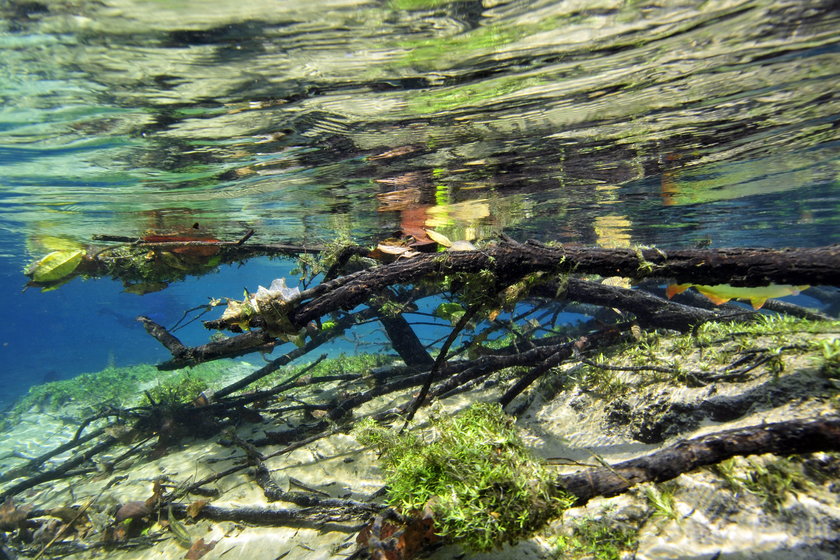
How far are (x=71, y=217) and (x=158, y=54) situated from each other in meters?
12.0

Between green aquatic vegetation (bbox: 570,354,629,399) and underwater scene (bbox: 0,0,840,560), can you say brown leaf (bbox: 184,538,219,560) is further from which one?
green aquatic vegetation (bbox: 570,354,629,399)

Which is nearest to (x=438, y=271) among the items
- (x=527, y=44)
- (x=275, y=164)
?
(x=527, y=44)

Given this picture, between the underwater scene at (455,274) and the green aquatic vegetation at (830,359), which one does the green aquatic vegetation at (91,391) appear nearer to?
the underwater scene at (455,274)

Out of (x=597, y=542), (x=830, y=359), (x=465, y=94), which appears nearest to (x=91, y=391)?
(x=465, y=94)

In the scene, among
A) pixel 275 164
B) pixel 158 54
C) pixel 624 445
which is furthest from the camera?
pixel 275 164

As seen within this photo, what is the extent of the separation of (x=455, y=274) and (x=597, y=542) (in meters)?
2.86

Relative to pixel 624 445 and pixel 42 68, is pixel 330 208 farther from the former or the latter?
pixel 624 445

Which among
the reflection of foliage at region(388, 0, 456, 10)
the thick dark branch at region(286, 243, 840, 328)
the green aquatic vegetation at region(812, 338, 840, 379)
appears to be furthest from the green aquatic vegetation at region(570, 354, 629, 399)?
the reflection of foliage at region(388, 0, 456, 10)

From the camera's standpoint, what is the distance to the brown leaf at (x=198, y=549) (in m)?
4.89

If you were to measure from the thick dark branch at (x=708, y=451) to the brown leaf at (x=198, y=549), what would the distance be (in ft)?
16.6

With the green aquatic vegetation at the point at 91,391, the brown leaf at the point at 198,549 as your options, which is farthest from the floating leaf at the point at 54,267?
the green aquatic vegetation at the point at 91,391

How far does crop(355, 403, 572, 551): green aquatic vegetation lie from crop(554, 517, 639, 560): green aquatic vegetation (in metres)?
0.64

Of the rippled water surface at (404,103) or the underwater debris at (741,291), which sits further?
the rippled water surface at (404,103)

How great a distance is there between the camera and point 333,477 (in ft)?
19.4
